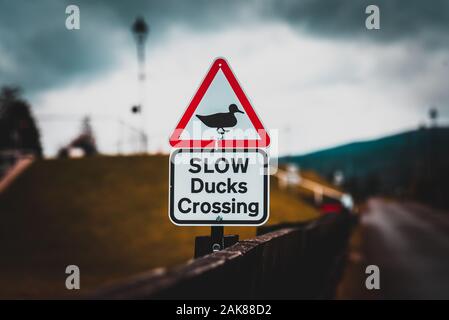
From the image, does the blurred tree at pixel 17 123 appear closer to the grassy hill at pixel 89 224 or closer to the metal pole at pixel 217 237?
the grassy hill at pixel 89 224

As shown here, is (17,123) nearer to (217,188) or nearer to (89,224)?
(89,224)

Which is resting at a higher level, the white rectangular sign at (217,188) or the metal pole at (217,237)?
the white rectangular sign at (217,188)

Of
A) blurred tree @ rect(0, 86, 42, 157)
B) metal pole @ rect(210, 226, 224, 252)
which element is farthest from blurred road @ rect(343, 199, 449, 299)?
blurred tree @ rect(0, 86, 42, 157)

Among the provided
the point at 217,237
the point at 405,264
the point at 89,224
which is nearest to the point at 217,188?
the point at 217,237

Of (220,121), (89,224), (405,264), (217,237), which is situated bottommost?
(89,224)

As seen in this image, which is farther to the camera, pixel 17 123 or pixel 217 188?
pixel 17 123

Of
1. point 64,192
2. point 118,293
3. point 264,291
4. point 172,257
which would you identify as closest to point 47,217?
point 64,192

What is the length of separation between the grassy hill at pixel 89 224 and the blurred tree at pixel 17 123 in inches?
1510

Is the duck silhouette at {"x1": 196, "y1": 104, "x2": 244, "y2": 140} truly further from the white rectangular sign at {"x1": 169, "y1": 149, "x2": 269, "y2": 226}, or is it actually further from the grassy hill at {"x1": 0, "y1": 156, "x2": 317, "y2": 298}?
the grassy hill at {"x1": 0, "y1": 156, "x2": 317, "y2": 298}

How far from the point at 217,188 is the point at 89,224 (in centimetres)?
2761

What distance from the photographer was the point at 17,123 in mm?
82062

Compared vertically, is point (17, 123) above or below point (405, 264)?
above

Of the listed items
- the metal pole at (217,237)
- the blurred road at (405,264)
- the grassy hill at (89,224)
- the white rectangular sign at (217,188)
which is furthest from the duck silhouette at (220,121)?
the grassy hill at (89,224)

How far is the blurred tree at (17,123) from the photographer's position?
246ft
